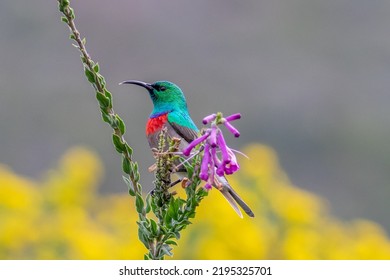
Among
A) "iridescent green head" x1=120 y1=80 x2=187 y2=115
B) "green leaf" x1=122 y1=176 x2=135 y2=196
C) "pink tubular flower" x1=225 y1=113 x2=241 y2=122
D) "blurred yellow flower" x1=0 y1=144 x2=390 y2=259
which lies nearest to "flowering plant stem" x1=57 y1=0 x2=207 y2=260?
"green leaf" x1=122 y1=176 x2=135 y2=196

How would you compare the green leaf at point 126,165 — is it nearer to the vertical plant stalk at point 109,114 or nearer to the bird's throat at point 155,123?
the vertical plant stalk at point 109,114

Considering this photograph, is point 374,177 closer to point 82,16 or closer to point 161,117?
point 82,16

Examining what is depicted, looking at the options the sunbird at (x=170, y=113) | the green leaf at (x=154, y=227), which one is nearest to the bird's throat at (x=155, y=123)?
the sunbird at (x=170, y=113)

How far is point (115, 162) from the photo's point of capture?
35.6 ft

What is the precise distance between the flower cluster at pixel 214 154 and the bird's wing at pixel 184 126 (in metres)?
0.77

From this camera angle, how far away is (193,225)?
5461 mm

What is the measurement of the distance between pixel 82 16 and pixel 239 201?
15571mm

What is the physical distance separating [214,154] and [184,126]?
93 centimetres

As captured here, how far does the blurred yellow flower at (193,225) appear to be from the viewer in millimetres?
5320

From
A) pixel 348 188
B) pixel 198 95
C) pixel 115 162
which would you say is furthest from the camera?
pixel 198 95

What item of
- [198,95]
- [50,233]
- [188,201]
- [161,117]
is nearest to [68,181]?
[50,233]

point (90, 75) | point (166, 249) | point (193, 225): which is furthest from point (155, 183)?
point (193, 225)

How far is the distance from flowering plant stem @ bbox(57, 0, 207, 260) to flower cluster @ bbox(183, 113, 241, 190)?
2.3 inches

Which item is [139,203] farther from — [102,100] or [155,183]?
[102,100]
